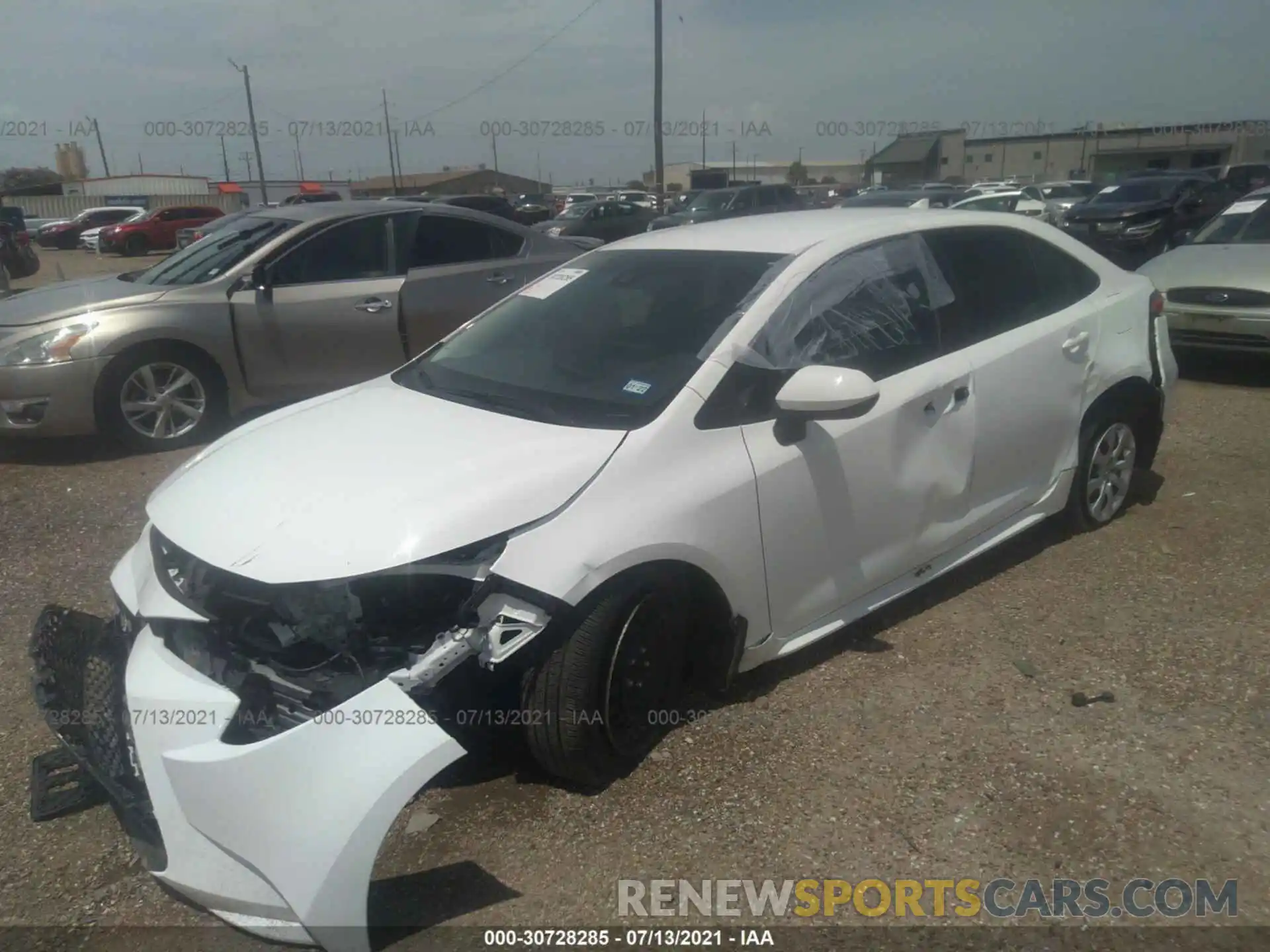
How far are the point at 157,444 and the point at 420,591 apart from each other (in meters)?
4.57

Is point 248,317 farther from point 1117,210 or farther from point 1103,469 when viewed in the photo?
point 1117,210

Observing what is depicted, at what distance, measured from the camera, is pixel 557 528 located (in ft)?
8.54

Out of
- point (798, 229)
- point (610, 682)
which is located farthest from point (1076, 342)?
point (610, 682)

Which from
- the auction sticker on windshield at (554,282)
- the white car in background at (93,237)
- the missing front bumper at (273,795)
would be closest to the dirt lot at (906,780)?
the missing front bumper at (273,795)

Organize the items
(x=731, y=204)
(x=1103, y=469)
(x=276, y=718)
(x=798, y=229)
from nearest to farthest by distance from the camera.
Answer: (x=276, y=718)
(x=798, y=229)
(x=1103, y=469)
(x=731, y=204)

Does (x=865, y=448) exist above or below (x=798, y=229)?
below

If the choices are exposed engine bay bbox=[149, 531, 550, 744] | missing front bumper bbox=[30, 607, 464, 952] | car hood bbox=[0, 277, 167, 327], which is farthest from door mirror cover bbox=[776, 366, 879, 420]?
car hood bbox=[0, 277, 167, 327]

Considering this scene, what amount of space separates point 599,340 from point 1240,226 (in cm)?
756

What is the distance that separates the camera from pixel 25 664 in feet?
12.3

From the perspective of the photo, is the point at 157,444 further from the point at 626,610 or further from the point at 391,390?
the point at 626,610

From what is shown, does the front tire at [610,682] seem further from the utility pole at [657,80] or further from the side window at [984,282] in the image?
the utility pole at [657,80]

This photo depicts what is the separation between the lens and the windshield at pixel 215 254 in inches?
262

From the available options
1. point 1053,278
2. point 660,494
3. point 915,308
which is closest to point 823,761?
point 660,494

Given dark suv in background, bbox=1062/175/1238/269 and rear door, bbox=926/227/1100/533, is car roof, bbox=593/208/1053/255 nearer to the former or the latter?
rear door, bbox=926/227/1100/533
